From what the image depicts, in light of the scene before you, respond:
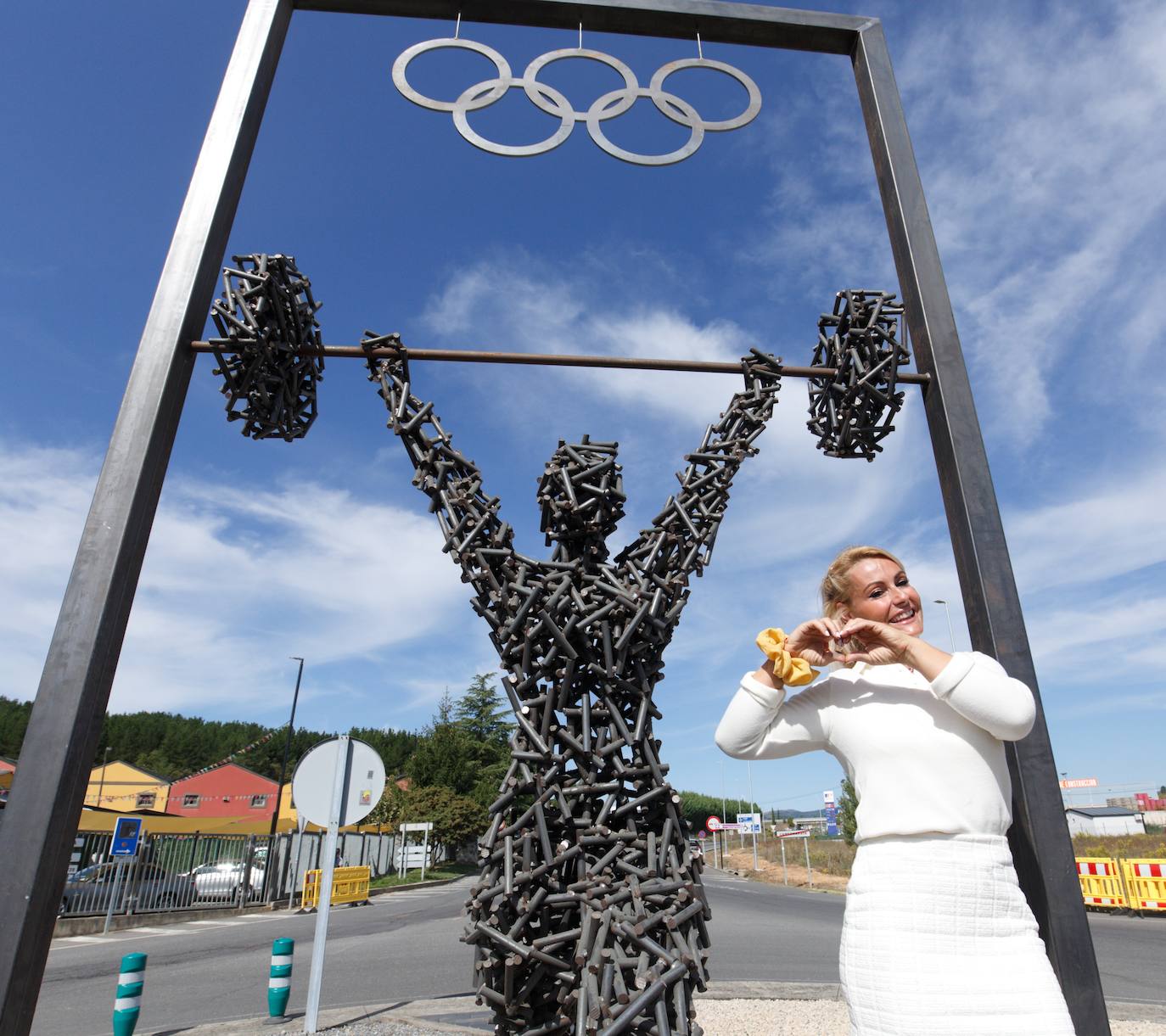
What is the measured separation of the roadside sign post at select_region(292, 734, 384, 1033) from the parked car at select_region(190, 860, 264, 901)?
16073 millimetres

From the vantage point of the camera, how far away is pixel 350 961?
32.1ft

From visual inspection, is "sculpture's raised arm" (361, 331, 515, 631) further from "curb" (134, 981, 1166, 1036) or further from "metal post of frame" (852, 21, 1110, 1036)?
"curb" (134, 981, 1166, 1036)

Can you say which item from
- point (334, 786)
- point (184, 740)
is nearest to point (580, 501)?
point (334, 786)

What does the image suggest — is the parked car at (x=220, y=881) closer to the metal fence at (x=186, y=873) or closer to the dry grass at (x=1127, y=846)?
the metal fence at (x=186, y=873)

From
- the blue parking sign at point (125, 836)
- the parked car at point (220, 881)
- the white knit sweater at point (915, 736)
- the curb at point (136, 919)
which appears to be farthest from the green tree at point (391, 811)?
the white knit sweater at point (915, 736)

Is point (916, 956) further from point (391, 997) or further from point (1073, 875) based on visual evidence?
point (391, 997)

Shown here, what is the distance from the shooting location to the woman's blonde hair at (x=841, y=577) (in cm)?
229

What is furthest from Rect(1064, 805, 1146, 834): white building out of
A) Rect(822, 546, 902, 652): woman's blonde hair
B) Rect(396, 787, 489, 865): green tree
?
Rect(822, 546, 902, 652): woman's blonde hair

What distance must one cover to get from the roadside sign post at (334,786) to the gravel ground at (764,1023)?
2.71 ft

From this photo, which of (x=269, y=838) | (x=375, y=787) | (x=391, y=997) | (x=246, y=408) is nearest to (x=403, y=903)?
(x=269, y=838)

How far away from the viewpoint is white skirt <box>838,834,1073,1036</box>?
5.34ft

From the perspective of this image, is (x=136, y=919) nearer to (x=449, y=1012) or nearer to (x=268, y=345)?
(x=449, y=1012)

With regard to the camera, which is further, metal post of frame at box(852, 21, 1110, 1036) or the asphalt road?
the asphalt road

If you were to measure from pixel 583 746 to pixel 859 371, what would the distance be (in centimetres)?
176
